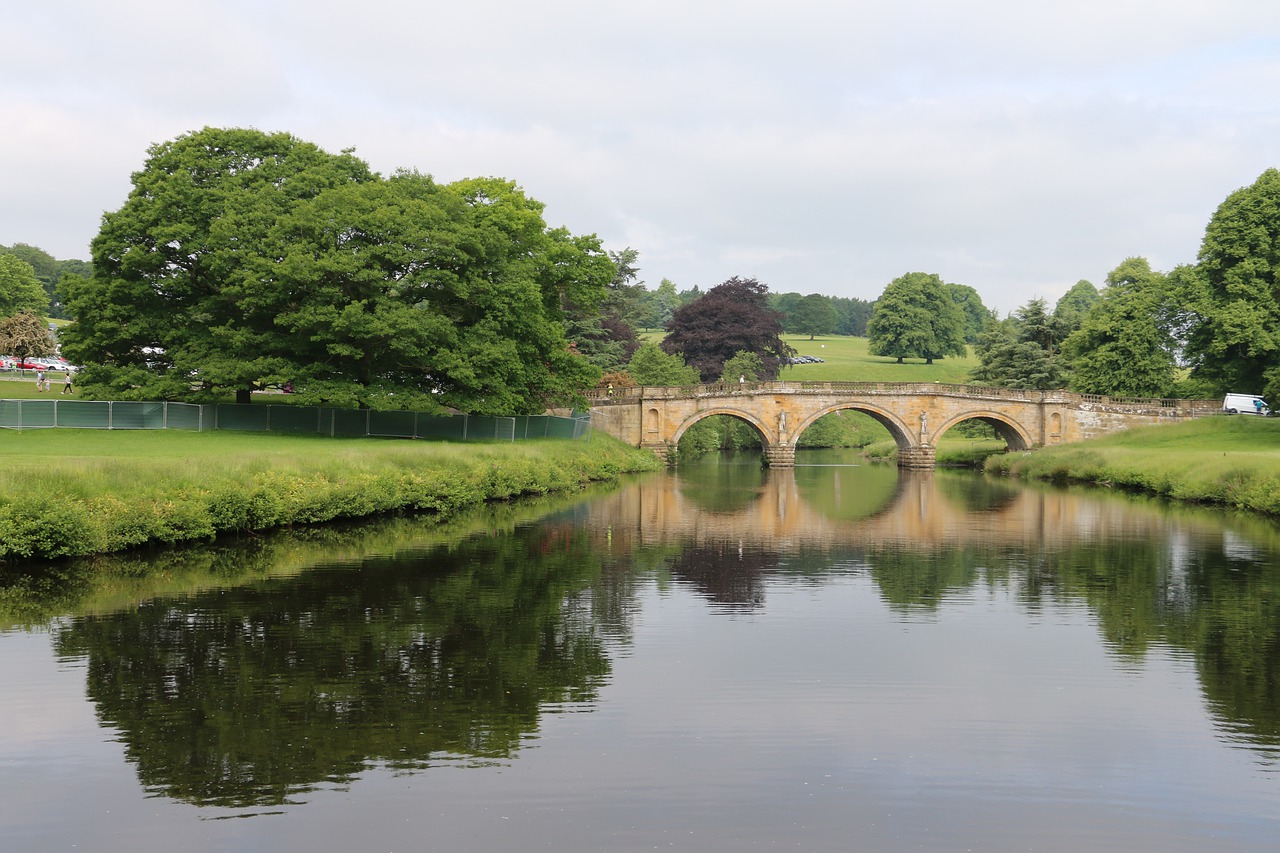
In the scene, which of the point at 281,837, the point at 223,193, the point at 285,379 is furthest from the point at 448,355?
the point at 281,837

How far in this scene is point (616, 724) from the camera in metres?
12.1

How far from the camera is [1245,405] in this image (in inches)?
2322

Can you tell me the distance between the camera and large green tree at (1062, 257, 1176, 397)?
2509 inches

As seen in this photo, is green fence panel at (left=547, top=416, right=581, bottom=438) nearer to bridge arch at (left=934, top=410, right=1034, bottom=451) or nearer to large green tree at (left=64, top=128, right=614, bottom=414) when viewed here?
large green tree at (left=64, top=128, right=614, bottom=414)

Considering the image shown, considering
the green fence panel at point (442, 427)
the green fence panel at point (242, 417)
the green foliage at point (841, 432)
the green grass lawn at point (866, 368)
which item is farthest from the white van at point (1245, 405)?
the green fence panel at point (242, 417)

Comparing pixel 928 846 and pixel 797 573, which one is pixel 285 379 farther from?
pixel 928 846

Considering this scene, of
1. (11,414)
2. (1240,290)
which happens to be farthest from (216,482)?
(1240,290)

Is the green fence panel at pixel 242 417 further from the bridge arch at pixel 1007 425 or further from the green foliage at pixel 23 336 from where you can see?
the bridge arch at pixel 1007 425

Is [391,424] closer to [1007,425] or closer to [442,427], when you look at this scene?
[442,427]

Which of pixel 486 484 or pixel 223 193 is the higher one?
pixel 223 193

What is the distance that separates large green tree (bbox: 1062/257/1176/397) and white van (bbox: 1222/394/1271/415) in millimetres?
5319

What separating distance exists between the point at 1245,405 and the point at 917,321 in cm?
5900

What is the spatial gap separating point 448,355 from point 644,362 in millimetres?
37242

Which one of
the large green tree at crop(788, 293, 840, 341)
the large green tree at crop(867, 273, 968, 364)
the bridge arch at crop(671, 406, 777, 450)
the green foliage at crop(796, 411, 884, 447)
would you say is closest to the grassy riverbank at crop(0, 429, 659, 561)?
the bridge arch at crop(671, 406, 777, 450)
